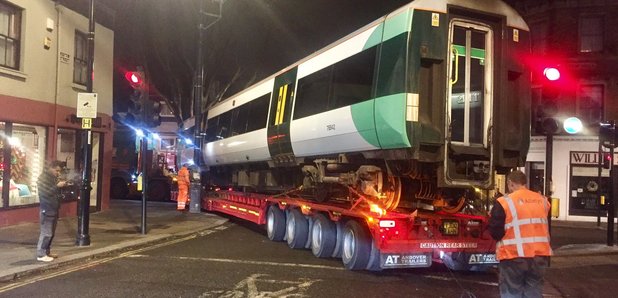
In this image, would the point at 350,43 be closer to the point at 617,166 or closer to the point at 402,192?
the point at 402,192

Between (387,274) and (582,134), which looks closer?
(387,274)

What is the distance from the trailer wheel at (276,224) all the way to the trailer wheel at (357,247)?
3536mm

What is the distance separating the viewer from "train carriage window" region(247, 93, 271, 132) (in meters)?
13.3

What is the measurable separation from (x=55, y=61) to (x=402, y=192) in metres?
10.6

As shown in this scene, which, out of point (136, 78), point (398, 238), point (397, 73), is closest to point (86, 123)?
point (136, 78)

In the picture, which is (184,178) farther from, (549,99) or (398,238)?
(549,99)

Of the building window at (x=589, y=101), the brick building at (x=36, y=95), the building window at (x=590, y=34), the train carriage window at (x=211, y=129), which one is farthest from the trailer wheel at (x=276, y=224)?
the building window at (x=590, y=34)

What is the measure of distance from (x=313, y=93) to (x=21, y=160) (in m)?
8.09

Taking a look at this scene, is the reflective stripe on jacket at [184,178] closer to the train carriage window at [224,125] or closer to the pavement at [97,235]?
the pavement at [97,235]

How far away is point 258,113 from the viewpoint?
45.6ft

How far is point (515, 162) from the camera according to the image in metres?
8.35

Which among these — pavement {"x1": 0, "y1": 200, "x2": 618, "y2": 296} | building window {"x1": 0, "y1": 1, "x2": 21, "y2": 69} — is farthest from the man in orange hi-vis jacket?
building window {"x1": 0, "y1": 1, "x2": 21, "y2": 69}

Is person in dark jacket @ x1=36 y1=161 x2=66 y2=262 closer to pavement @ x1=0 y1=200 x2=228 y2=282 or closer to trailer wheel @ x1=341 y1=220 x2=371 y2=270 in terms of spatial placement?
pavement @ x1=0 y1=200 x2=228 y2=282

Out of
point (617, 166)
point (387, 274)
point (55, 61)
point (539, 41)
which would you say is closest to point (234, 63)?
point (55, 61)
